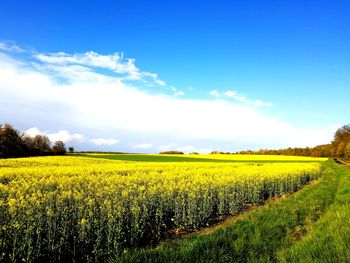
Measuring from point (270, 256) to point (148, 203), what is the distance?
205 inches

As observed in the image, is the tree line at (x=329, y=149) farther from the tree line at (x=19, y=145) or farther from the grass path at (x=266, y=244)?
the grass path at (x=266, y=244)

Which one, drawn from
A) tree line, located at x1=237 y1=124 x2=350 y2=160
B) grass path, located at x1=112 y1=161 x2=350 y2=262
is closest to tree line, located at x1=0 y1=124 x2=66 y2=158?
grass path, located at x1=112 y1=161 x2=350 y2=262

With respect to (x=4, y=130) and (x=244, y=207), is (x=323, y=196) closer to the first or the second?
(x=244, y=207)

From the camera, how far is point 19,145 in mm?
62906

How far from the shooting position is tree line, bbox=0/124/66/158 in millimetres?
59503

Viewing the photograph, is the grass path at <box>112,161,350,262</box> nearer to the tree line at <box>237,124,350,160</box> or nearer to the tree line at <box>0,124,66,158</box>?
the tree line at <box>0,124,66,158</box>

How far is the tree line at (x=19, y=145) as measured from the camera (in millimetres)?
59503

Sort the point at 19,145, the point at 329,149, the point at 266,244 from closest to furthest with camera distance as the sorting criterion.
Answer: the point at 266,244 → the point at 19,145 → the point at 329,149

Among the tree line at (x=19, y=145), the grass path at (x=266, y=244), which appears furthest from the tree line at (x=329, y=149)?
the grass path at (x=266, y=244)

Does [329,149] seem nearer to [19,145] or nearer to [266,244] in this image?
[19,145]

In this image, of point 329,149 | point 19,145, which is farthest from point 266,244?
point 329,149

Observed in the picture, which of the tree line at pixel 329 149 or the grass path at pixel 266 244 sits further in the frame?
the tree line at pixel 329 149

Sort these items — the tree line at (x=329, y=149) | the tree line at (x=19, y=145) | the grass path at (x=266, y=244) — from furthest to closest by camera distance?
the tree line at (x=329, y=149) → the tree line at (x=19, y=145) → the grass path at (x=266, y=244)

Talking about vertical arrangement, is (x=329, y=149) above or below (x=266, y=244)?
above
